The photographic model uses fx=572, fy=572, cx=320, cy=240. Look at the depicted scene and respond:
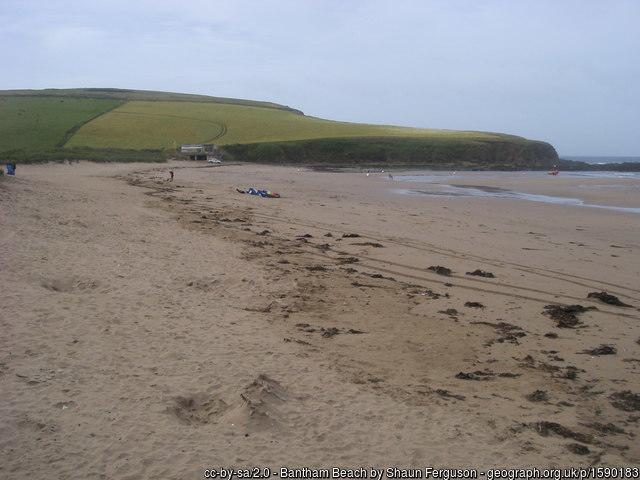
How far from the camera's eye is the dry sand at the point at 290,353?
13.8ft

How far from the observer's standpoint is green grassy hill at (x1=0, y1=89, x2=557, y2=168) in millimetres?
51000

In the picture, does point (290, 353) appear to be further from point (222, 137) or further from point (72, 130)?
point (222, 137)

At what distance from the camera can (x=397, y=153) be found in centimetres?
6347

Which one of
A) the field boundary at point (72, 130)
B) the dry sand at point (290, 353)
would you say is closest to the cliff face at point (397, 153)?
the field boundary at point (72, 130)

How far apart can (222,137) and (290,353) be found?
55752 mm

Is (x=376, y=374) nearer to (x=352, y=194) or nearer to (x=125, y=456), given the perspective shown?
(x=125, y=456)

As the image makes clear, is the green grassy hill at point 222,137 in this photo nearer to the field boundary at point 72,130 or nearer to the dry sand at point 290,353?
the field boundary at point 72,130

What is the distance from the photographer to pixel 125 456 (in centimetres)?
386

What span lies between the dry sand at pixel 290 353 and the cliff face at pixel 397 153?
4301 cm

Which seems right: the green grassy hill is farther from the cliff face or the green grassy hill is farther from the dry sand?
the dry sand

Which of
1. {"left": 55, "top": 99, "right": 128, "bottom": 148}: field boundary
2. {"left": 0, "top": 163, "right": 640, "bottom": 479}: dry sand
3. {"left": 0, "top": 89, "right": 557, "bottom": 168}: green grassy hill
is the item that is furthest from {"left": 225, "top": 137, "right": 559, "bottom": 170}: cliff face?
{"left": 0, "top": 163, "right": 640, "bottom": 479}: dry sand

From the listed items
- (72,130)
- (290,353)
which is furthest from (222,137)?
(290,353)

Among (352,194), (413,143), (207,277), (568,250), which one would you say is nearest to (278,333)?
(207,277)

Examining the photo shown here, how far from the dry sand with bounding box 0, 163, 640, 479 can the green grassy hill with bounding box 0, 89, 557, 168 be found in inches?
1263
